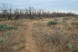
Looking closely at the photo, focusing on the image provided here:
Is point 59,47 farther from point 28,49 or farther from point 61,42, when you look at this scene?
point 28,49

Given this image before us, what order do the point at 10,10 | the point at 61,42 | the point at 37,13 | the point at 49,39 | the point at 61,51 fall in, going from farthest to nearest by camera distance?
the point at 37,13 → the point at 10,10 → the point at 49,39 → the point at 61,42 → the point at 61,51

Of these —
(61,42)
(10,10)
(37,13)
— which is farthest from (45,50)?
(37,13)

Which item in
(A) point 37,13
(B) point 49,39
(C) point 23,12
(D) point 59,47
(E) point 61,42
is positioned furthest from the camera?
(A) point 37,13

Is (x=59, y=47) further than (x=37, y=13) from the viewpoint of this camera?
No

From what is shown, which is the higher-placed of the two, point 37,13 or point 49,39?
point 49,39

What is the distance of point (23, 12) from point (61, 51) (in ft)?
112

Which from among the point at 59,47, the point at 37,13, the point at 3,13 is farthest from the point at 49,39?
the point at 37,13

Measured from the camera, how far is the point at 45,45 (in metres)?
7.12

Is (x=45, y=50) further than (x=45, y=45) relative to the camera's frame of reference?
No

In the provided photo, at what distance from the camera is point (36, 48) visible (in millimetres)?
6809

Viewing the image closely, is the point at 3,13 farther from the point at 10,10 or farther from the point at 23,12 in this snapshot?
the point at 23,12

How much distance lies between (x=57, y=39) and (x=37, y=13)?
37682 millimetres

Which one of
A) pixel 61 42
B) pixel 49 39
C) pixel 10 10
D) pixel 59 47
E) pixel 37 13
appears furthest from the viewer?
pixel 37 13

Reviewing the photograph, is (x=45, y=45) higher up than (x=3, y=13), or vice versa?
(x=45, y=45)
